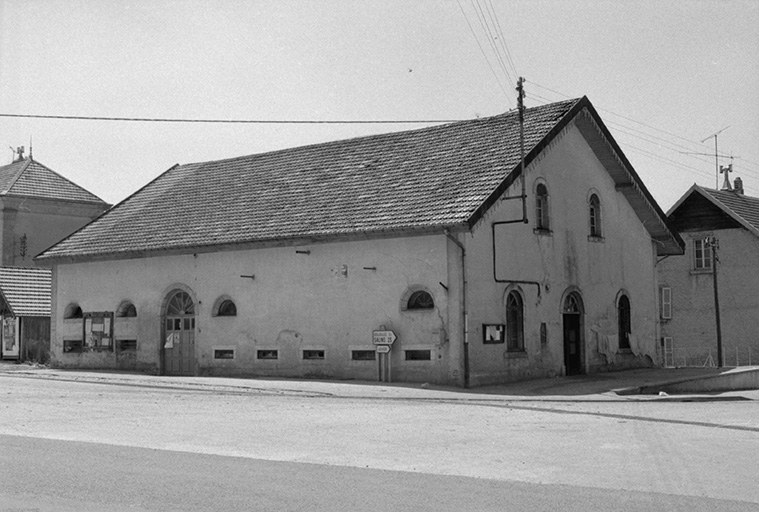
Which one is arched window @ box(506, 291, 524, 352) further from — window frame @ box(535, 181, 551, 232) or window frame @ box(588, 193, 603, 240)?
window frame @ box(588, 193, 603, 240)

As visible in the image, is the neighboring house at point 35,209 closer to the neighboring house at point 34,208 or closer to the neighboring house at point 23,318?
the neighboring house at point 34,208

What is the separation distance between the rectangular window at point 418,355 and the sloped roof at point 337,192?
10.1 ft

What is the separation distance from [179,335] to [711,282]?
26669 millimetres

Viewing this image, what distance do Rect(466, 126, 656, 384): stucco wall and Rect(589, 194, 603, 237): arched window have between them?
27 centimetres

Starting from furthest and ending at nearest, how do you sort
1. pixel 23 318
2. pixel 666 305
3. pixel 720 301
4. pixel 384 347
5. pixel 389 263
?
pixel 666 305 < pixel 720 301 < pixel 23 318 < pixel 389 263 < pixel 384 347

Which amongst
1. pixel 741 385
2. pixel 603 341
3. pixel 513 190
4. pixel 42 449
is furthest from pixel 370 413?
pixel 741 385

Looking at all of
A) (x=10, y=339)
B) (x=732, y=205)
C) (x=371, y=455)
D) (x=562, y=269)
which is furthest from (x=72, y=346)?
(x=732, y=205)

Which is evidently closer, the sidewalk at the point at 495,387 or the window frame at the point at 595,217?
the sidewalk at the point at 495,387

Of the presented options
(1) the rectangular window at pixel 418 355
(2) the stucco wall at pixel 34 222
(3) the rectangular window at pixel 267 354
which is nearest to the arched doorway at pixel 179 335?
(3) the rectangular window at pixel 267 354

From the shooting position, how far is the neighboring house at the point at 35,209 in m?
50.0

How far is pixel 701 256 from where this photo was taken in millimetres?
46344

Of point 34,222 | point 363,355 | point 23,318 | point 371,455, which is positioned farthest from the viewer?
point 34,222

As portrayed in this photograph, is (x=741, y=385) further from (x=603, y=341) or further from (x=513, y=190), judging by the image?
(x=513, y=190)

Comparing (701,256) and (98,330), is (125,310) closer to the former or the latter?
(98,330)
